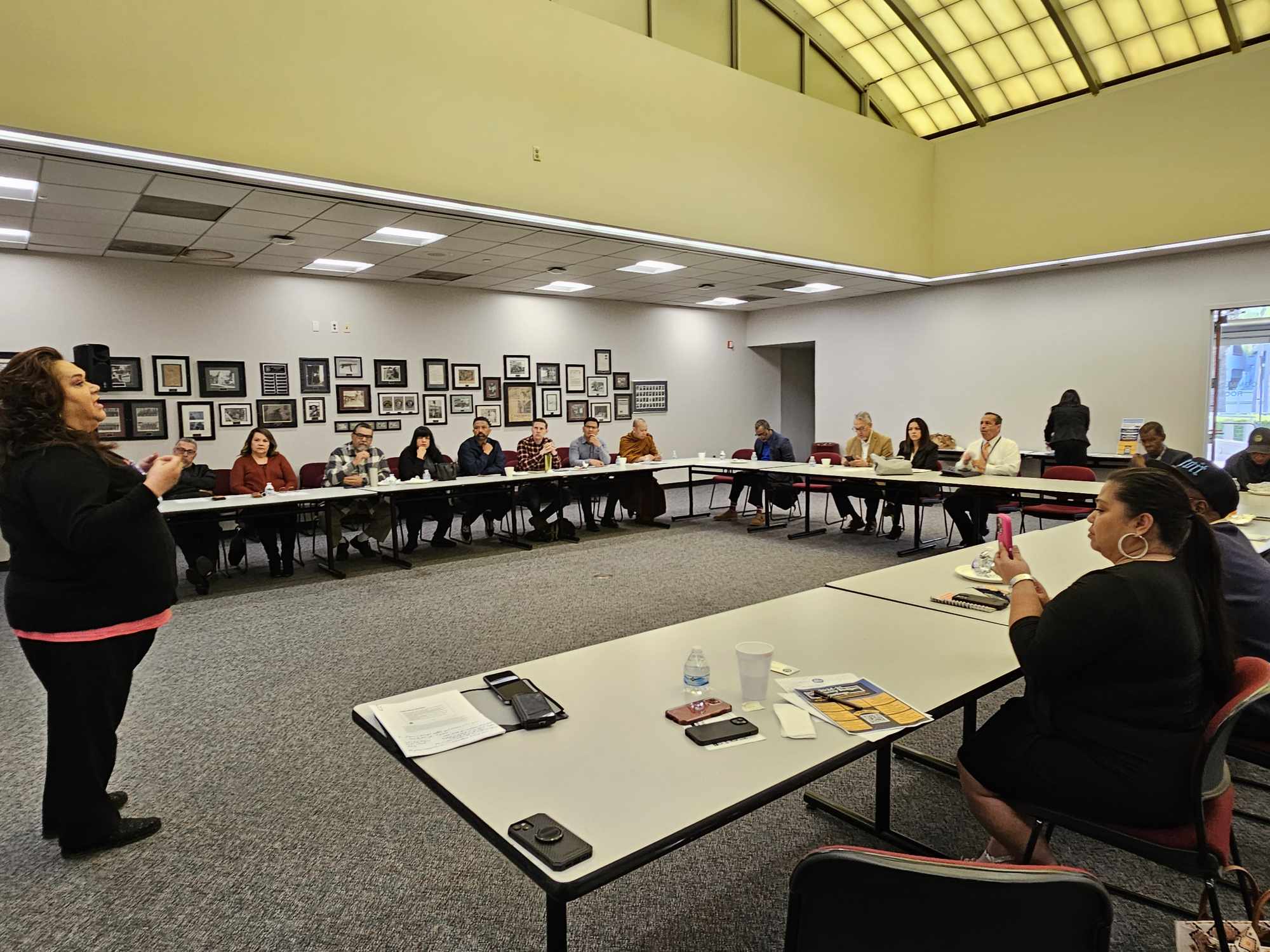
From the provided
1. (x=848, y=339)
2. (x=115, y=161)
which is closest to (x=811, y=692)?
(x=115, y=161)

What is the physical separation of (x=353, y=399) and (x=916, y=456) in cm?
673

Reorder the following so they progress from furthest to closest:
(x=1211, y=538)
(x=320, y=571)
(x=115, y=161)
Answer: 1. (x=320, y=571)
2. (x=115, y=161)
3. (x=1211, y=538)

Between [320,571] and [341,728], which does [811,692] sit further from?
[320,571]

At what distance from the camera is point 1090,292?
9.37 meters

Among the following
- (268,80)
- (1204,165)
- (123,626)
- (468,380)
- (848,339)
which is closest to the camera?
(123,626)

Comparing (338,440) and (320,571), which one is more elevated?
(338,440)

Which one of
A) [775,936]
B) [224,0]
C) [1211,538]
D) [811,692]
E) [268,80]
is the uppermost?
[224,0]

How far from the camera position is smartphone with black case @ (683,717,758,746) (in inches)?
65.5

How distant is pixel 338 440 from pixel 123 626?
734cm

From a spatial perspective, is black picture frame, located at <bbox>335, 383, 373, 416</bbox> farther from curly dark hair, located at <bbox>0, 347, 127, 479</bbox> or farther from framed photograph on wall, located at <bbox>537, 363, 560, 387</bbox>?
curly dark hair, located at <bbox>0, 347, 127, 479</bbox>

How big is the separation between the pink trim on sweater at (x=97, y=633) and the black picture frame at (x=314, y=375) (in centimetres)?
716

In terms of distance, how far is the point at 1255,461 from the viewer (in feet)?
19.2

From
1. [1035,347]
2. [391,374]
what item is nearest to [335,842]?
[391,374]

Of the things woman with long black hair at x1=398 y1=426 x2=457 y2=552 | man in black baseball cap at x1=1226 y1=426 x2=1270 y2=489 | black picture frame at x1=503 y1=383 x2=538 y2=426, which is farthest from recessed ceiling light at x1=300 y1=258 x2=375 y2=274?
man in black baseball cap at x1=1226 y1=426 x2=1270 y2=489
